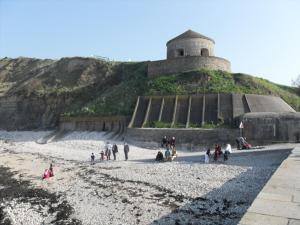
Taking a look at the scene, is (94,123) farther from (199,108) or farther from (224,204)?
(224,204)

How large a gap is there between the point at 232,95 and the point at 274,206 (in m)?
27.7

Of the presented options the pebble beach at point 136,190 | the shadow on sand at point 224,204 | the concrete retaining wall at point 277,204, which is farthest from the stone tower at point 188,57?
the concrete retaining wall at point 277,204

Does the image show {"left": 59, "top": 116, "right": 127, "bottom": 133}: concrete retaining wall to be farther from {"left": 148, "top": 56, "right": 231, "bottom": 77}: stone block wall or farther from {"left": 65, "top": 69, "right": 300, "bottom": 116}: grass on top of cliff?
{"left": 148, "top": 56, "right": 231, "bottom": 77}: stone block wall

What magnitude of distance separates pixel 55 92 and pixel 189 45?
952 inches

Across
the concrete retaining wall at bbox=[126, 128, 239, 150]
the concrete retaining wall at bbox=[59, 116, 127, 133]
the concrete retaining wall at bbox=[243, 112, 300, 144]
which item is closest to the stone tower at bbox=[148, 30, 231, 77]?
the concrete retaining wall at bbox=[59, 116, 127, 133]

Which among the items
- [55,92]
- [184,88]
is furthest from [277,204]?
[55,92]

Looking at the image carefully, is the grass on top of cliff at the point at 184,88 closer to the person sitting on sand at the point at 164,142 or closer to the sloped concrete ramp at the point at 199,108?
the sloped concrete ramp at the point at 199,108

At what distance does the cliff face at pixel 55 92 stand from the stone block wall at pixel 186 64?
11.7m

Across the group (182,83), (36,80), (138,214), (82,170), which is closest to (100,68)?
(36,80)

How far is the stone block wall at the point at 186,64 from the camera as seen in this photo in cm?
4141

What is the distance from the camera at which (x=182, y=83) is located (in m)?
38.9

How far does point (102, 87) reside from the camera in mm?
53156

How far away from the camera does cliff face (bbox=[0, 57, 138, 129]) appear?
2073 inches

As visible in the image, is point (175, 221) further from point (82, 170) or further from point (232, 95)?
point (232, 95)
